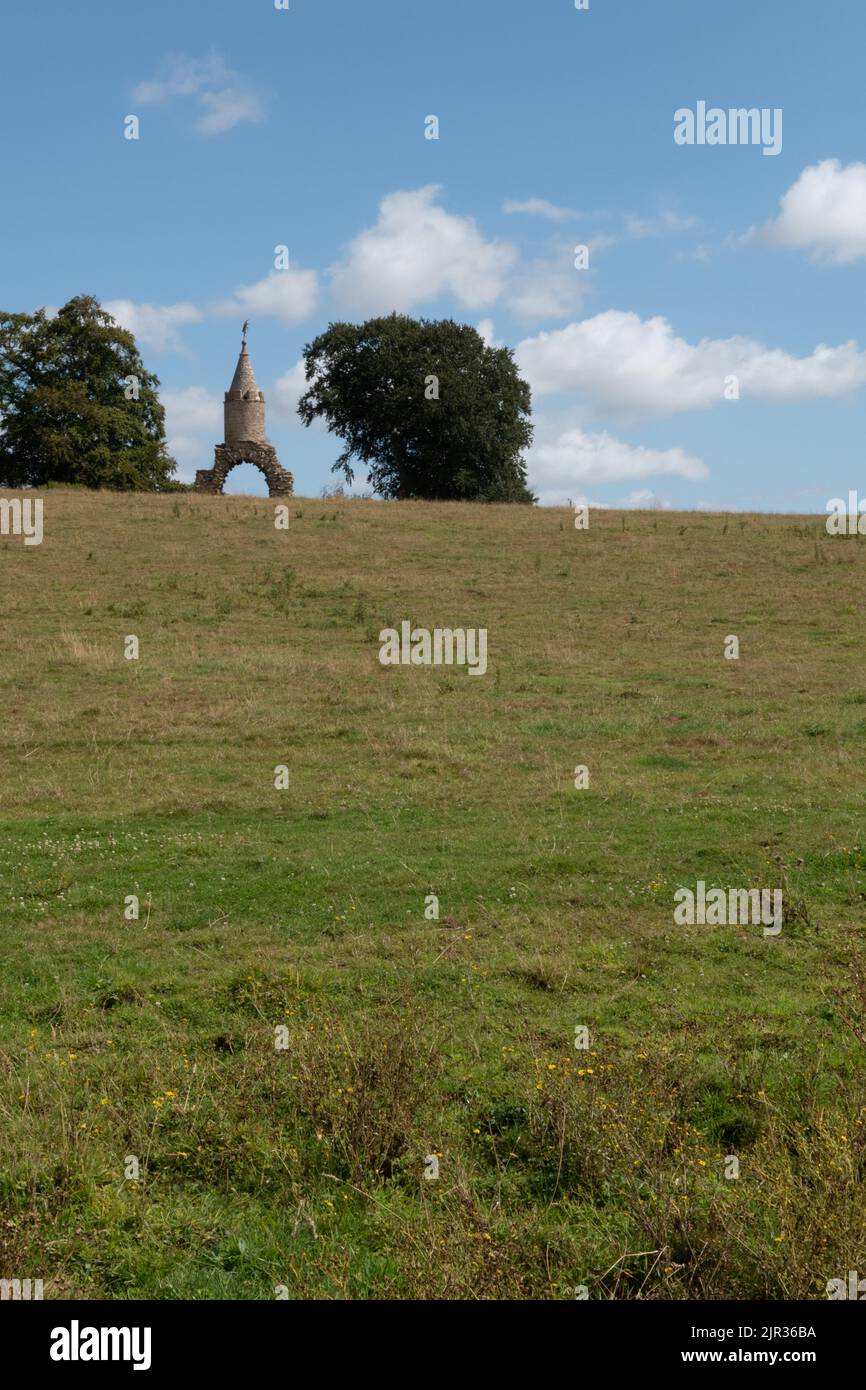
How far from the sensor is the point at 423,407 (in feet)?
237

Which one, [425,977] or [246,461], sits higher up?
[246,461]

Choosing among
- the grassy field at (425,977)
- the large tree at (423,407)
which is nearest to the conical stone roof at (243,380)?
→ the large tree at (423,407)

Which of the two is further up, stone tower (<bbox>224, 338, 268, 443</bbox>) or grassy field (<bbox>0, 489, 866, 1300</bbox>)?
stone tower (<bbox>224, 338, 268, 443</bbox>)

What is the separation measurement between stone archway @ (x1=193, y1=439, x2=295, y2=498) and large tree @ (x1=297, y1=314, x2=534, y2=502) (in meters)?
17.8

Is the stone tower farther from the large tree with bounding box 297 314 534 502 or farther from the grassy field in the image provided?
the grassy field

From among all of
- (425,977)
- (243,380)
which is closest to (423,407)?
(243,380)

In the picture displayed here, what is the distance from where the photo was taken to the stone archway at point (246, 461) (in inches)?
2222

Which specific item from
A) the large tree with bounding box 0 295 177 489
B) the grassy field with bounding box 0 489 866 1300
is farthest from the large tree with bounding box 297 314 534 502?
the grassy field with bounding box 0 489 866 1300

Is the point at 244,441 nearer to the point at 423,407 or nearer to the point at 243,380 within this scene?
the point at 243,380

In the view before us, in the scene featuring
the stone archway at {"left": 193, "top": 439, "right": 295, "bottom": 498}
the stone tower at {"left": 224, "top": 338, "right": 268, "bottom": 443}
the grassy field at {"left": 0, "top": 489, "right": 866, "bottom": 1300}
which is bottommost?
the grassy field at {"left": 0, "top": 489, "right": 866, "bottom": 1300}

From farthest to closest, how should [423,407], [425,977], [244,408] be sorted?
→ [423,407]
[244,408]
[425,977]

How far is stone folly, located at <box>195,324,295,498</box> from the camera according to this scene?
56.6 m

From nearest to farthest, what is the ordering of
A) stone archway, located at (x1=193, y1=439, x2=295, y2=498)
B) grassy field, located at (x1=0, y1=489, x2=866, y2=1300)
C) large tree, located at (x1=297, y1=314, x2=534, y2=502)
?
grassy field, located at (x1=0, y1=489, x2=866, y2=1300), stone archway, located at (x1=193, y1=439, x2=295, y2=498), large tree, located at (x1=297, y1=314, x2=534, y2=502)

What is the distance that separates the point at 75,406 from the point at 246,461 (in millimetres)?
9731
